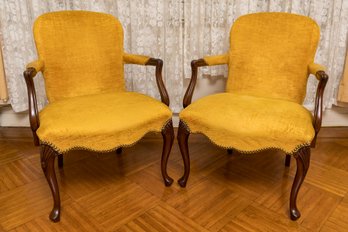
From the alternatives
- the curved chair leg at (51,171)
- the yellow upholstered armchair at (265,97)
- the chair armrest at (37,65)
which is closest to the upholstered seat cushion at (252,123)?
the yellow upholstered armchair at (265,97)

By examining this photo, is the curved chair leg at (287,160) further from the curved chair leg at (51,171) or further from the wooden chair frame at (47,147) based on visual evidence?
the curved chair leg at (51,171)

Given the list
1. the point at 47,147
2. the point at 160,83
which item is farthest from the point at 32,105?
the point at 160,83

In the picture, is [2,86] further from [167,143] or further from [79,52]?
[167,143]

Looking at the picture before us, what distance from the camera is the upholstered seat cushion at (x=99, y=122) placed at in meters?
1.45

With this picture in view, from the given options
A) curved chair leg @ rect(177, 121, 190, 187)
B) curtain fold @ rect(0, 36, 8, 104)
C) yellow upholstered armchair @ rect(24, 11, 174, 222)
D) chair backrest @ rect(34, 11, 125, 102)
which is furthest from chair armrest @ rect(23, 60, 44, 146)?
curtain fold @ rect(0, 36, 8, 104)

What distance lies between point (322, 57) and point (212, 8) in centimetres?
86

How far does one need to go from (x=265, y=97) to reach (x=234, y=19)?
683mm

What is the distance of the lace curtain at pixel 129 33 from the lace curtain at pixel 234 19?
91mm

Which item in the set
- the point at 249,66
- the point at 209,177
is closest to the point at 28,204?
the point at 209,177

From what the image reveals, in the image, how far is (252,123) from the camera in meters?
1.47

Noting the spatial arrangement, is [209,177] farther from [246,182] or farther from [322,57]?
[322,57]

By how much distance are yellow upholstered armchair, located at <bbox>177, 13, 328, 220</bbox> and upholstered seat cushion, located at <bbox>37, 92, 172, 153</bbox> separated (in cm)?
20

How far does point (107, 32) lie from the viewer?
195 centimetres

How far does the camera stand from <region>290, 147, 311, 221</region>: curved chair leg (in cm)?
148
